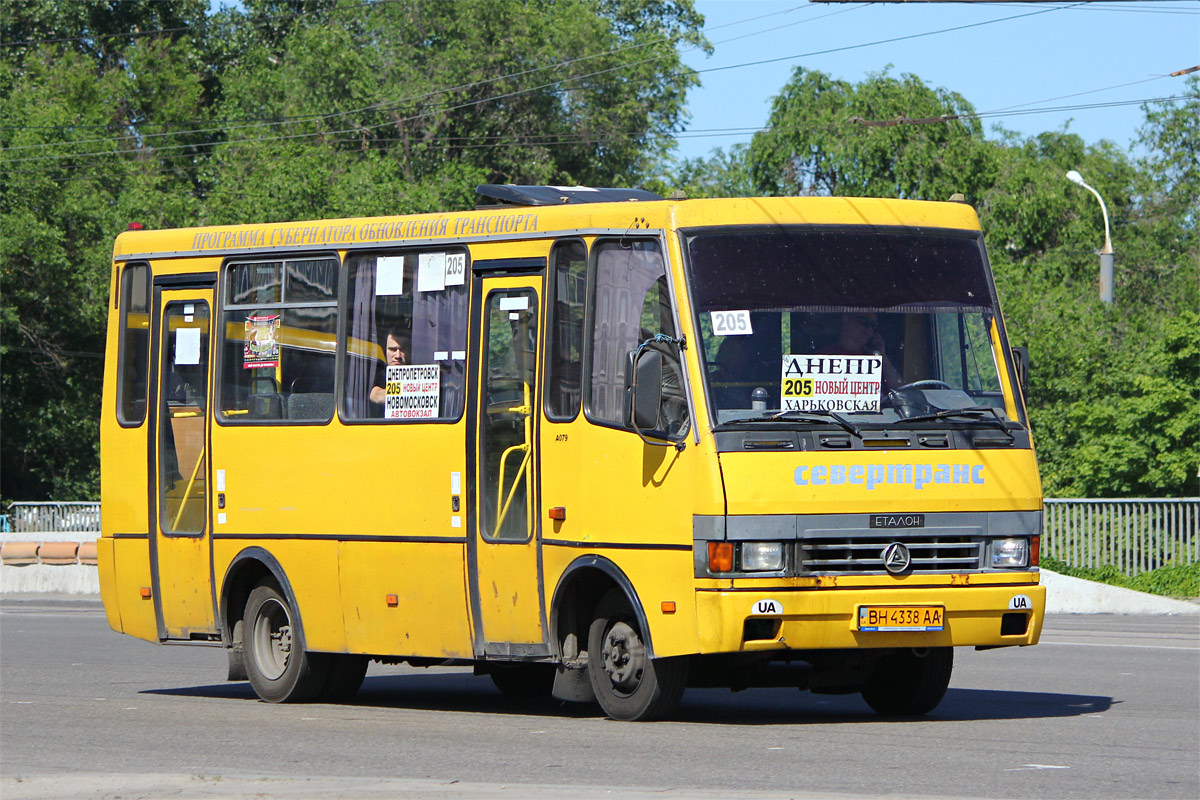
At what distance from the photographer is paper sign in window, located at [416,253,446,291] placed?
12594 mm

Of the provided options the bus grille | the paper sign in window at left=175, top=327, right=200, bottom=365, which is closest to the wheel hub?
the bus grille

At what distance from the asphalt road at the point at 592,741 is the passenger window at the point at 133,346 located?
2118 mm

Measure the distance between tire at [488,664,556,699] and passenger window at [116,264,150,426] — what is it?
133 inches

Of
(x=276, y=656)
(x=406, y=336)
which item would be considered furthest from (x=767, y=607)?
(x=276, y=656)

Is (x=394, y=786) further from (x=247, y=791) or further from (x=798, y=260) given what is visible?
(x=798, y=260)

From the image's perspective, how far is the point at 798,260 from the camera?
11258mm

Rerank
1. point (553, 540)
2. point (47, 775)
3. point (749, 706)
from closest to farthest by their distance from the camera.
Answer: point (47, 775) → point (553, 540) → point (749, 706)

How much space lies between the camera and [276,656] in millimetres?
13820

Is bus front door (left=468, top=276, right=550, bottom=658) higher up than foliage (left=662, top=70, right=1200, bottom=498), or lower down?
lower down

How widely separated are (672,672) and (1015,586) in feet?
6.54

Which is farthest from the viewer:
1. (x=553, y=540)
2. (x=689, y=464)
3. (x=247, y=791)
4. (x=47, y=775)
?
(x=553, y=540)

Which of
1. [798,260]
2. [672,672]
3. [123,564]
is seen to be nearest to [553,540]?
[672,672]

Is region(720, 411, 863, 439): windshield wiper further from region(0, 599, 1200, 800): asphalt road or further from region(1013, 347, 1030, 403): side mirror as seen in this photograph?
region(0, 599, 1200, 800): asphalt road

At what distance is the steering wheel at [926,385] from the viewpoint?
11172 millimetres
